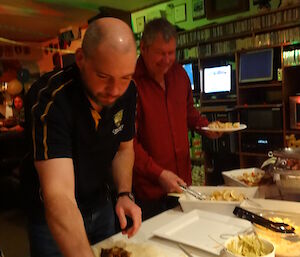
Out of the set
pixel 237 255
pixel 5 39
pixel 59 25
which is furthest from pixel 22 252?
pixel 5 39

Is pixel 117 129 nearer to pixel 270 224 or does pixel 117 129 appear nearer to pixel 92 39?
pixel 92 39

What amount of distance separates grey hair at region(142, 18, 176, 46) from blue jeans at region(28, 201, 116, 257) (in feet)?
2.80

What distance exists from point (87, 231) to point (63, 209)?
1.49 feet

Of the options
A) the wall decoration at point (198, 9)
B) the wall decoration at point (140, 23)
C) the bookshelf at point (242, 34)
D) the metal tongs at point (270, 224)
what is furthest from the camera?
the wall decoration at point (140, 23)

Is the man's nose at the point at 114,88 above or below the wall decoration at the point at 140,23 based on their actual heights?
below

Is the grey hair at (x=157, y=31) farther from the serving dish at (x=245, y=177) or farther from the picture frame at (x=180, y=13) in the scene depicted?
the picture frame at (x=180, y=13)

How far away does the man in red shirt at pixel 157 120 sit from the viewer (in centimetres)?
171

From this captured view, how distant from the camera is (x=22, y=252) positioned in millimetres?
3166

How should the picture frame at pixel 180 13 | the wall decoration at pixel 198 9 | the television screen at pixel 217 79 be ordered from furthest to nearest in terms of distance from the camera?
the picture frame at pixel 180 13 → the wall decoration at pixel 198 9 → the television screen at pixel 217 79

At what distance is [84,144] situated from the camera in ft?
3.94

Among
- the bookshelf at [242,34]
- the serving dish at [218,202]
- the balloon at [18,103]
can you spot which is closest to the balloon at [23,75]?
the balloon at [18,103]

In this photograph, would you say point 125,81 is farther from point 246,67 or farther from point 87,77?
point 246,67

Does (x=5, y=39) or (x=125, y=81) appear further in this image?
(x=5, y=39)

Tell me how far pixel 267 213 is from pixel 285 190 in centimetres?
34
